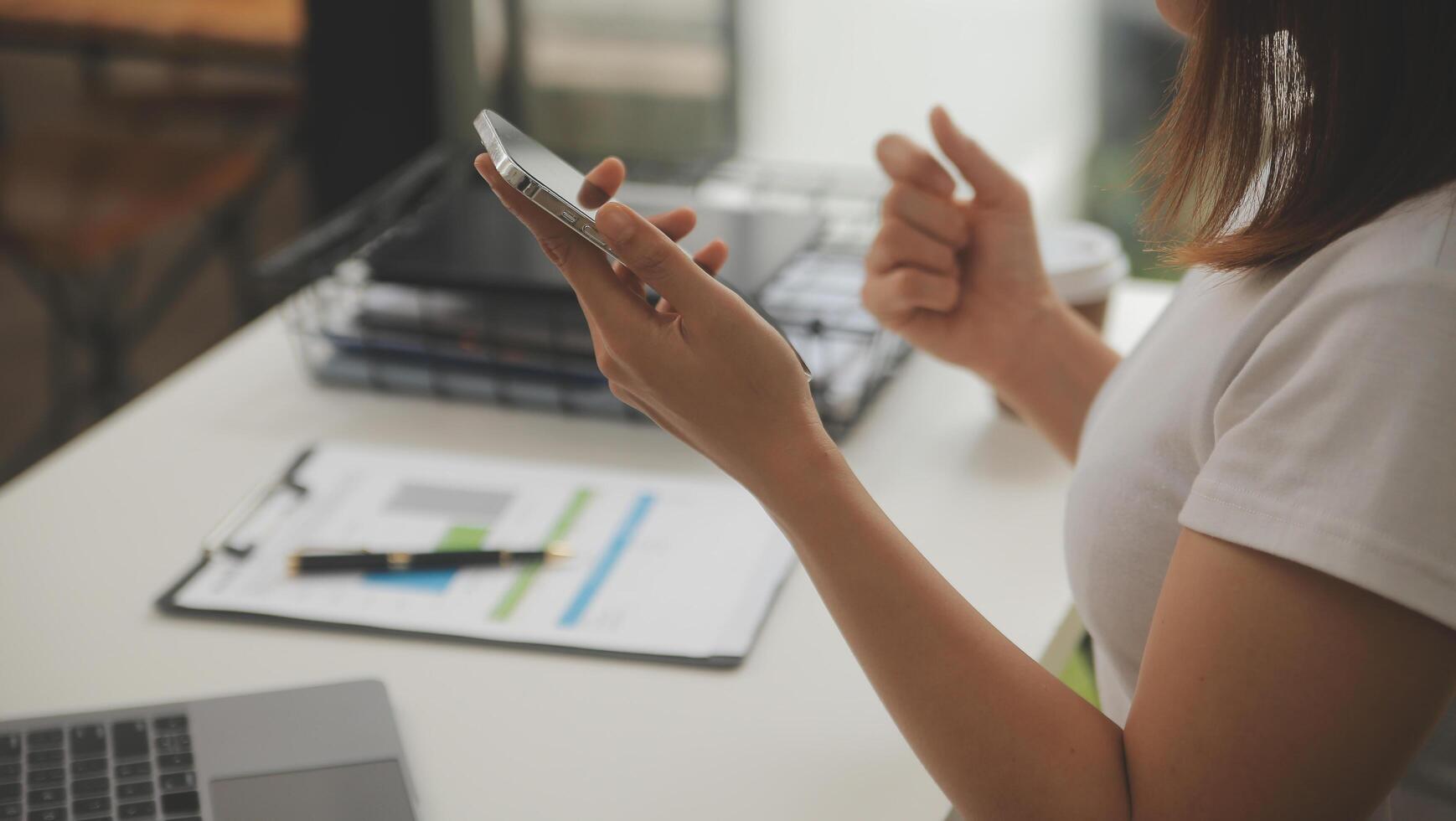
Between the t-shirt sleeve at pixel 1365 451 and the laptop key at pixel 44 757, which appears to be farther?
the laptop key at pixel 44 757

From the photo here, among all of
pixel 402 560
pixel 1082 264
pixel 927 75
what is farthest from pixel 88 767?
pixel 927 75

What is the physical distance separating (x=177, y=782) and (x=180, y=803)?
16mm

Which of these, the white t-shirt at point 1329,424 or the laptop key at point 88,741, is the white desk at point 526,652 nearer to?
the laptop key at point 88,741

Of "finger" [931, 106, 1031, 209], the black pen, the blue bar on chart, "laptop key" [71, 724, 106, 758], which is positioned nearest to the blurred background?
"finger" [931, 106, 1031, 209]

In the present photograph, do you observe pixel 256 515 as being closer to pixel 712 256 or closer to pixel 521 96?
pixel 712 256

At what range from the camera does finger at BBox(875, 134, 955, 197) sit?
91 centimetres

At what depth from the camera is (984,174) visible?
3.05ft

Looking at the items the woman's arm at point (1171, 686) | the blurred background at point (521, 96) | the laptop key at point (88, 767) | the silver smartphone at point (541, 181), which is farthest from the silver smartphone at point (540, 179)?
the blurred background at point (521, 96)

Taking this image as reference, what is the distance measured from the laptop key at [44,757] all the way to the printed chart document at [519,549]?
155 millimetres

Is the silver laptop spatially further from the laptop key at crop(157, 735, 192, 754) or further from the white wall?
the white wall

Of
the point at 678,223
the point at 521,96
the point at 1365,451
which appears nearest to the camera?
the point at 1365,451

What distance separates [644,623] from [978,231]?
0.36 m

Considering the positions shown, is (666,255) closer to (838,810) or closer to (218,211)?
(838,810)

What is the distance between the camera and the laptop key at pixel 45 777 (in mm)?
651
